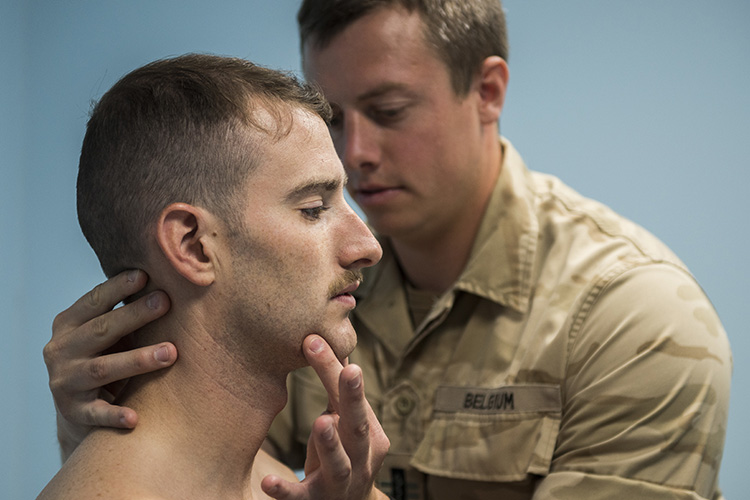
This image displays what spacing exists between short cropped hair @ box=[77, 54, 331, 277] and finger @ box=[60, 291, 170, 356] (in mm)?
65

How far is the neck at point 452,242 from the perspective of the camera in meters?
1.97

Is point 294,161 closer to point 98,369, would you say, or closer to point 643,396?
point 98,369

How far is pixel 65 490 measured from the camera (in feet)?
3.51

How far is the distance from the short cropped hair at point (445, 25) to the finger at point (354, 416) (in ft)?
3.05

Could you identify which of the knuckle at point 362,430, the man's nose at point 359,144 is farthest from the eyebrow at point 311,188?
the man's nose at point 359,144

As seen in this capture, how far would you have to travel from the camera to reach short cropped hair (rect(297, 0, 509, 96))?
1787 mm

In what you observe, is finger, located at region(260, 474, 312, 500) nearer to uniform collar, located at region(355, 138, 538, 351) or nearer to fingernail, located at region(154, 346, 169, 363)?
fingernail, located at region(154, 346, 169, 363)

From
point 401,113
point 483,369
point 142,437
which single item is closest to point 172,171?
point 142,437

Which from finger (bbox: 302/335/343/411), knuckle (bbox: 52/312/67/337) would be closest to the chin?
finger (bbox: 302/335/343/411)

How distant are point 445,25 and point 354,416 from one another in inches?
41.0

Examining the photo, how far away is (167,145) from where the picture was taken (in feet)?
3.80

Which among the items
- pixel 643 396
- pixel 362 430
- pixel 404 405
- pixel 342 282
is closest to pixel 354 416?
pixel 362 430

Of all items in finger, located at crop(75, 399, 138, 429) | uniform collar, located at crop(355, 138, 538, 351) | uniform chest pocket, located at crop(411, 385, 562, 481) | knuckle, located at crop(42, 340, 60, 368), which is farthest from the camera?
uniform collar, located at crop(355, 138, 538, 351)

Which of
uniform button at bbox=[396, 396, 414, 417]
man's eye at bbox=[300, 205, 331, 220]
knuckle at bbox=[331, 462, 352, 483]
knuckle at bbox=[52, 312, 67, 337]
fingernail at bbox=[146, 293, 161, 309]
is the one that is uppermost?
man's eye at bbox=[300, 205, 331, 220]
